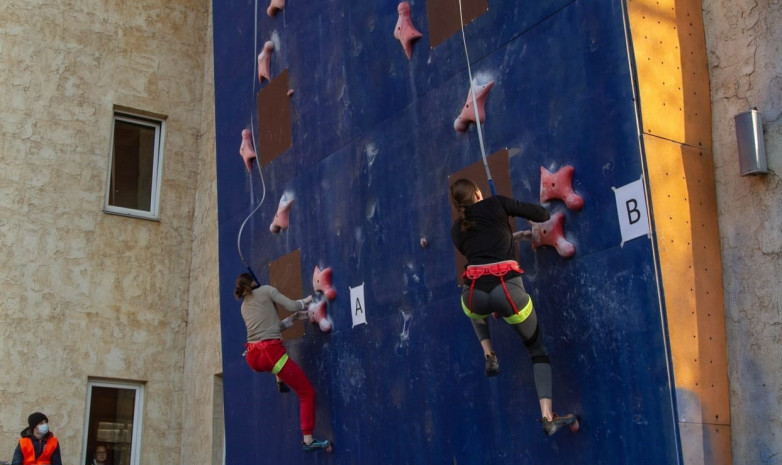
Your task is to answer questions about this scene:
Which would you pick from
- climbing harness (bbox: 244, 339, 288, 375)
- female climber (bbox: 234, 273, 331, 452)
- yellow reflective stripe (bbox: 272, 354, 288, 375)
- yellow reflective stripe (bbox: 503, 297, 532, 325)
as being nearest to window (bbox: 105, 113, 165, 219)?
female climber (bbox: 234, 273, 331, 452)

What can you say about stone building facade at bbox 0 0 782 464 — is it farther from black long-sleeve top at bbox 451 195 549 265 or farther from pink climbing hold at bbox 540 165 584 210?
pink climbing hold at bbox 540 165 584 210

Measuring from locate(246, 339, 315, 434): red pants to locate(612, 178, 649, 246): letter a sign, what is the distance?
3642mm

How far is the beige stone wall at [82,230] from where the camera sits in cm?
1135

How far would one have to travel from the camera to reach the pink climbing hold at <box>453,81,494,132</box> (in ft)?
22.1

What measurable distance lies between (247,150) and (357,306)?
8.73 ft

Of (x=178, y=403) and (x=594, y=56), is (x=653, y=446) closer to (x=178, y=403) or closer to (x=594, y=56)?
(x=594, y=56)

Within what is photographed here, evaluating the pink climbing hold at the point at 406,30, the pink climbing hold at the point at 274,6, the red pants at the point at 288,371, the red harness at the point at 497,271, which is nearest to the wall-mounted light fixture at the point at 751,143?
Result: the red harness at the point at 497,271

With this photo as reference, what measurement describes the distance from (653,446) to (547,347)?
1015 millimetres

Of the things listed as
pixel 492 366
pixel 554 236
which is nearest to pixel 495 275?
pixel 554 236

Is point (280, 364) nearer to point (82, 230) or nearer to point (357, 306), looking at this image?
point (357, 306)

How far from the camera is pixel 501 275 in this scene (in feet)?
19.5

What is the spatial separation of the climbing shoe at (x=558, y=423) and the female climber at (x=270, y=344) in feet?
9.97

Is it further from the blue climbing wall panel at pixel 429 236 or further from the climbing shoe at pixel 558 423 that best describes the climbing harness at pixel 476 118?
the climbing shoe at pixel 558 423

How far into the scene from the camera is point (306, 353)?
28.9 feet
